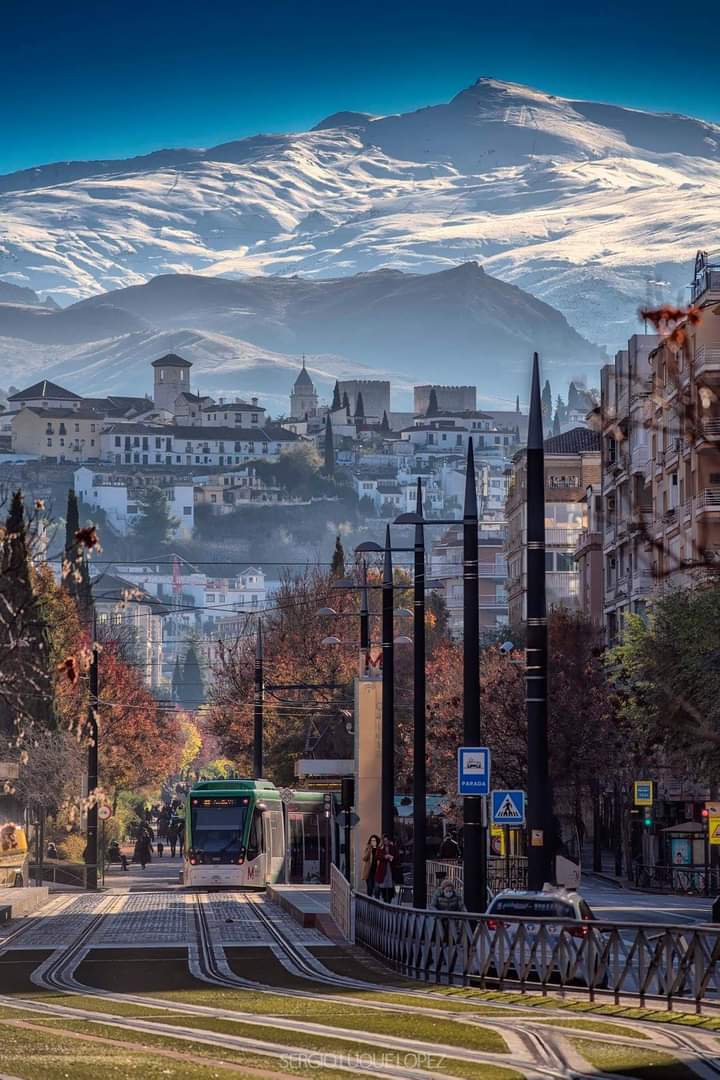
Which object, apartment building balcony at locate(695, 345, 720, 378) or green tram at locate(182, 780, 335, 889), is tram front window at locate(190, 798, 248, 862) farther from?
apartment building balcony at locate(695, 345, 720, 378)

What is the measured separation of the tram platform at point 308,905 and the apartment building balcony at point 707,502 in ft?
88.6

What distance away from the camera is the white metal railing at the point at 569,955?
2392cm

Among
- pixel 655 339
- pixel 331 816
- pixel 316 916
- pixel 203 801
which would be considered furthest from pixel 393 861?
pixel 655 339

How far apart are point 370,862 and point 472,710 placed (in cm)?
1470

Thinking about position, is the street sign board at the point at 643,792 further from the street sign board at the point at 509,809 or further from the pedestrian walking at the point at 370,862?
the street sign board at the point at 509,809

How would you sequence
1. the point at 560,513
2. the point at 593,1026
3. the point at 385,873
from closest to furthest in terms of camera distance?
the point at 593,1026
the point at 385,873
the point at 560,513

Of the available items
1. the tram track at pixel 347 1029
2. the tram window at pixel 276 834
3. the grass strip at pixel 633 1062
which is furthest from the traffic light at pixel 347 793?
the grass strip at pixel 633 1062

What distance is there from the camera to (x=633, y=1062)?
18.6 m

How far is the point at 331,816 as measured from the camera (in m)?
75.1

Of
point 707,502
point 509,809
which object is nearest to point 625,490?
point 707,502

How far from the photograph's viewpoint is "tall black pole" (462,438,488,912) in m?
34.6

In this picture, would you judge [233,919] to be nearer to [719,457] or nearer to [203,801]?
[203,801]

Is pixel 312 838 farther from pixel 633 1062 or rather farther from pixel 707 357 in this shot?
pixel 633 1062

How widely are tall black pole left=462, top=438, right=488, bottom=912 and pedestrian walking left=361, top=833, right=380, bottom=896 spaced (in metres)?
11.1
